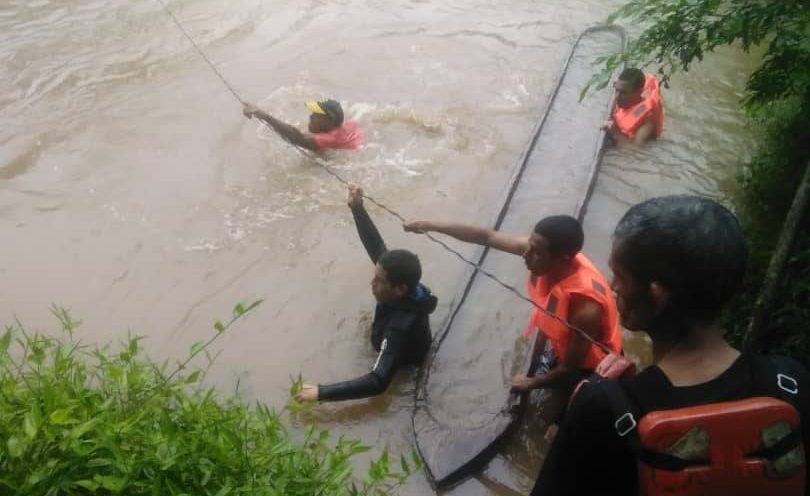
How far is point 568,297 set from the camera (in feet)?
10.4

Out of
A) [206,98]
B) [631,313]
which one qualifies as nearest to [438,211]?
[206,98]

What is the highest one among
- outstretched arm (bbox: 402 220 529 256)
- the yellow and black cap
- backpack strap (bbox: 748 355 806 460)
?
backpack strap (bbox: 748 355 806 460)

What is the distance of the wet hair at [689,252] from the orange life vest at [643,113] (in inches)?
206

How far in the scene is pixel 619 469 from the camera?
4.92 feet

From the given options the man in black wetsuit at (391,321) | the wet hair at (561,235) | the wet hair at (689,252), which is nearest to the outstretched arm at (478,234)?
the man in black wetsuit at (391,321)

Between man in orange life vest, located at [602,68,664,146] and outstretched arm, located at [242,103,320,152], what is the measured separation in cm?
288

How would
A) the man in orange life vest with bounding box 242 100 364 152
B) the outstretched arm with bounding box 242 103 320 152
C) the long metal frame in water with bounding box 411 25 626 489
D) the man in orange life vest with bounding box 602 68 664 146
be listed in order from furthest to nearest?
the man in orange life vest with bounding box 602 68 664 146, the man in orange life vest with bounding box 242 100 364 152, the outstretched arm with bounding box 242 103 320 152, the long metal frame in water with bounding box 411 25 626 489

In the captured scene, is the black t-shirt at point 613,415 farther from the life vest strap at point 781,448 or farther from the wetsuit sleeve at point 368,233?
the wetsuit sleeve at point 368,233

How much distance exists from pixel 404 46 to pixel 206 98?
284cm

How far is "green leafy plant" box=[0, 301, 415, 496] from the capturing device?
2.19 metres

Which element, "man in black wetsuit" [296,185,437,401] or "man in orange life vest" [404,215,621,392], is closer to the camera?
"man in orange life vest" [404,215,621,392]

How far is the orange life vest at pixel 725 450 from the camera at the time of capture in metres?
1.40

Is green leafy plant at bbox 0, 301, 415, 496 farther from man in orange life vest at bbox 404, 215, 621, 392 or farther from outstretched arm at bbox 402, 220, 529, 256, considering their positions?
outstretched arm at bbox 402, 220, 529, 256

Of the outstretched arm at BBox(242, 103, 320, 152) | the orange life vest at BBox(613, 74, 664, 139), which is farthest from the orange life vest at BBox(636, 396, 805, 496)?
the orange life vest at BBox(613, 74, 664, 139)
